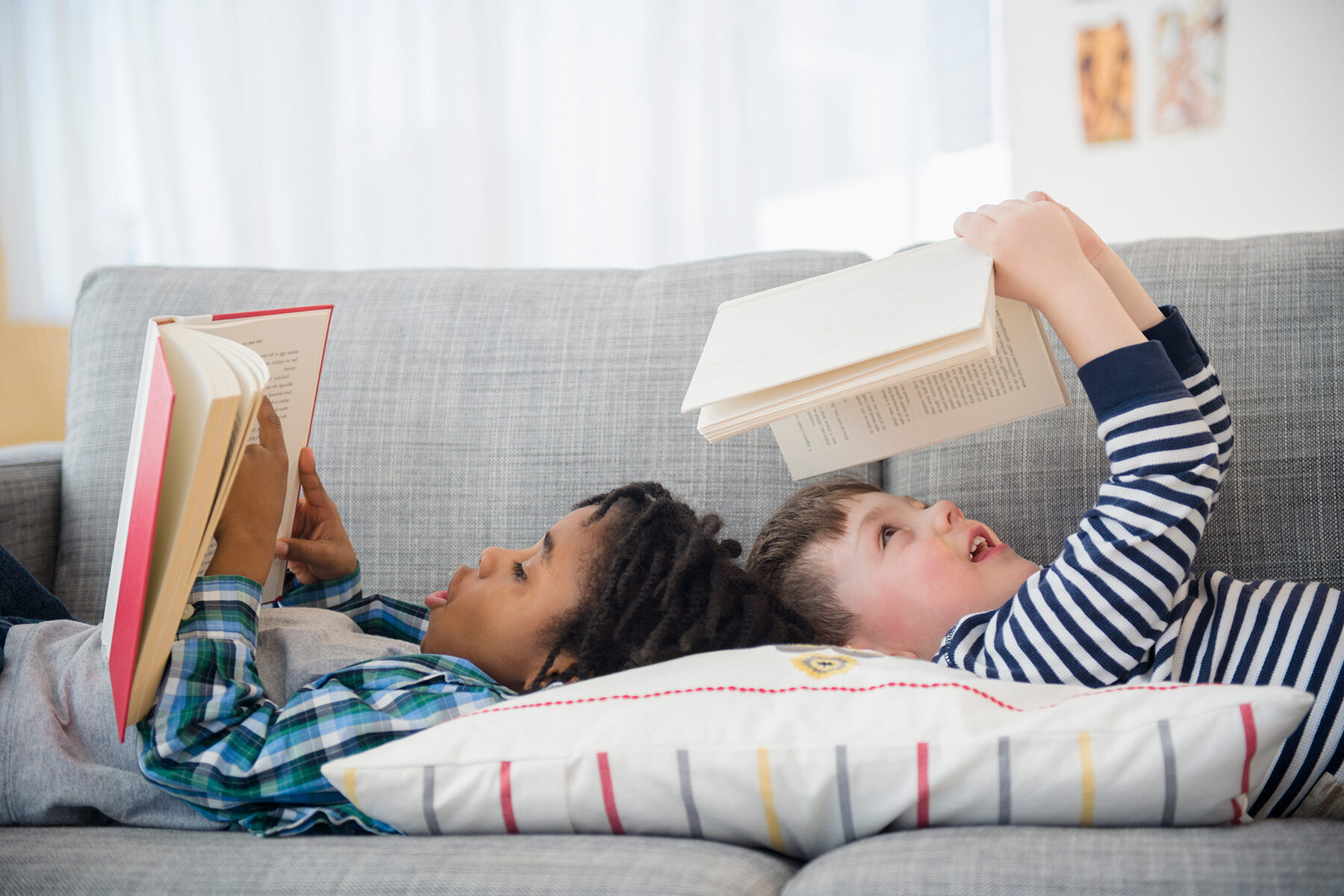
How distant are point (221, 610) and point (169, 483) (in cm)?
17

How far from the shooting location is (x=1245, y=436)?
3.22 ft

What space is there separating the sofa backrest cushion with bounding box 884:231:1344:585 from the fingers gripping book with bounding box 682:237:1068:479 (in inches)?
6.0

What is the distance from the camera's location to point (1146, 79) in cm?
209

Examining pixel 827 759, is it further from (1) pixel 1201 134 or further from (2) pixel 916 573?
(1) pixel 1201 134

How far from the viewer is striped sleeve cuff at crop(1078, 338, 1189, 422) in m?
0.77

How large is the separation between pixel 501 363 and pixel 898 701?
72 centimetres

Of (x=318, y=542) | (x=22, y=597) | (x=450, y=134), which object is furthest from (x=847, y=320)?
(x=450, y=134)

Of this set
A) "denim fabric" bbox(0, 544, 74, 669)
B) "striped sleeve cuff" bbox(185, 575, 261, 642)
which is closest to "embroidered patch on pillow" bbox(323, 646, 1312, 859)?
"striped sleeve cuff" bbox(185, 575, 261, 642)

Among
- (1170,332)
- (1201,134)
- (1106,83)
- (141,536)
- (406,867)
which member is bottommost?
(406,867)

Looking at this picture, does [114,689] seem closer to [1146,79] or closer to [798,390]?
[798,390]

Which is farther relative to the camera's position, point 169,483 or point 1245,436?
point 1245,436

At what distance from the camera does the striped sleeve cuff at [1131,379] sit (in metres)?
0.77

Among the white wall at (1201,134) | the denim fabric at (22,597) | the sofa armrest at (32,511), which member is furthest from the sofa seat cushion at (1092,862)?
the white wall at (1201,134)

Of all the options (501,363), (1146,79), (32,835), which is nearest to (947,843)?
(32,835)
